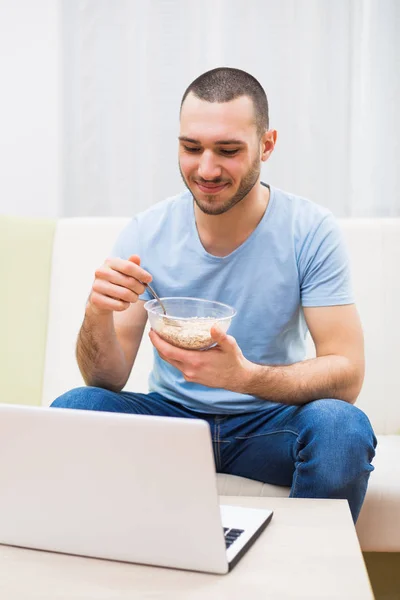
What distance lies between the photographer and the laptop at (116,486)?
1.03 m

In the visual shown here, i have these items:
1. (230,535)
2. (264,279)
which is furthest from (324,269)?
(230,535)

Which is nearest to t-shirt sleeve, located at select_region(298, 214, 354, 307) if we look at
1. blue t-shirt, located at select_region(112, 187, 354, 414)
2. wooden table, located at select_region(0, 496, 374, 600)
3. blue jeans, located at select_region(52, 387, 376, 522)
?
blue t-shirt, located at select_region(112, 187, 354, 414)

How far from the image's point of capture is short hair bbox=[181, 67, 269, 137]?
185cm

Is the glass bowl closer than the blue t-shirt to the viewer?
Yes

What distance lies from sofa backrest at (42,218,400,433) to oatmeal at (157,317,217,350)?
0.74m

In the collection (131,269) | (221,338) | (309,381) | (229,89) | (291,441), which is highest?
(229,89)

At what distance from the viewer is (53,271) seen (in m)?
2.30

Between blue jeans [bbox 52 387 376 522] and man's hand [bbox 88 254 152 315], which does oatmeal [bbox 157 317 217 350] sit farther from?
blue jeans [bbox 52 387 376 522]

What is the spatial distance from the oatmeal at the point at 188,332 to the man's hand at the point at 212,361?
1 centimetres

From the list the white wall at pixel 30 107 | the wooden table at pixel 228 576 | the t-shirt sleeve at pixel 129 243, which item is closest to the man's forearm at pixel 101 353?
the t-shirt sleeve at pixel 129 243

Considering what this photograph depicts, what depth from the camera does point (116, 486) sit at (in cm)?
106

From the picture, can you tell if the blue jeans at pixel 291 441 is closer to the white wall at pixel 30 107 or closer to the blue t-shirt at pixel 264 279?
the blue t-shirt at pixel 264 279

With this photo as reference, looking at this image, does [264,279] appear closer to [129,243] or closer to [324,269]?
[324,269]

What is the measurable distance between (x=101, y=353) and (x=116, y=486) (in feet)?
2.46
